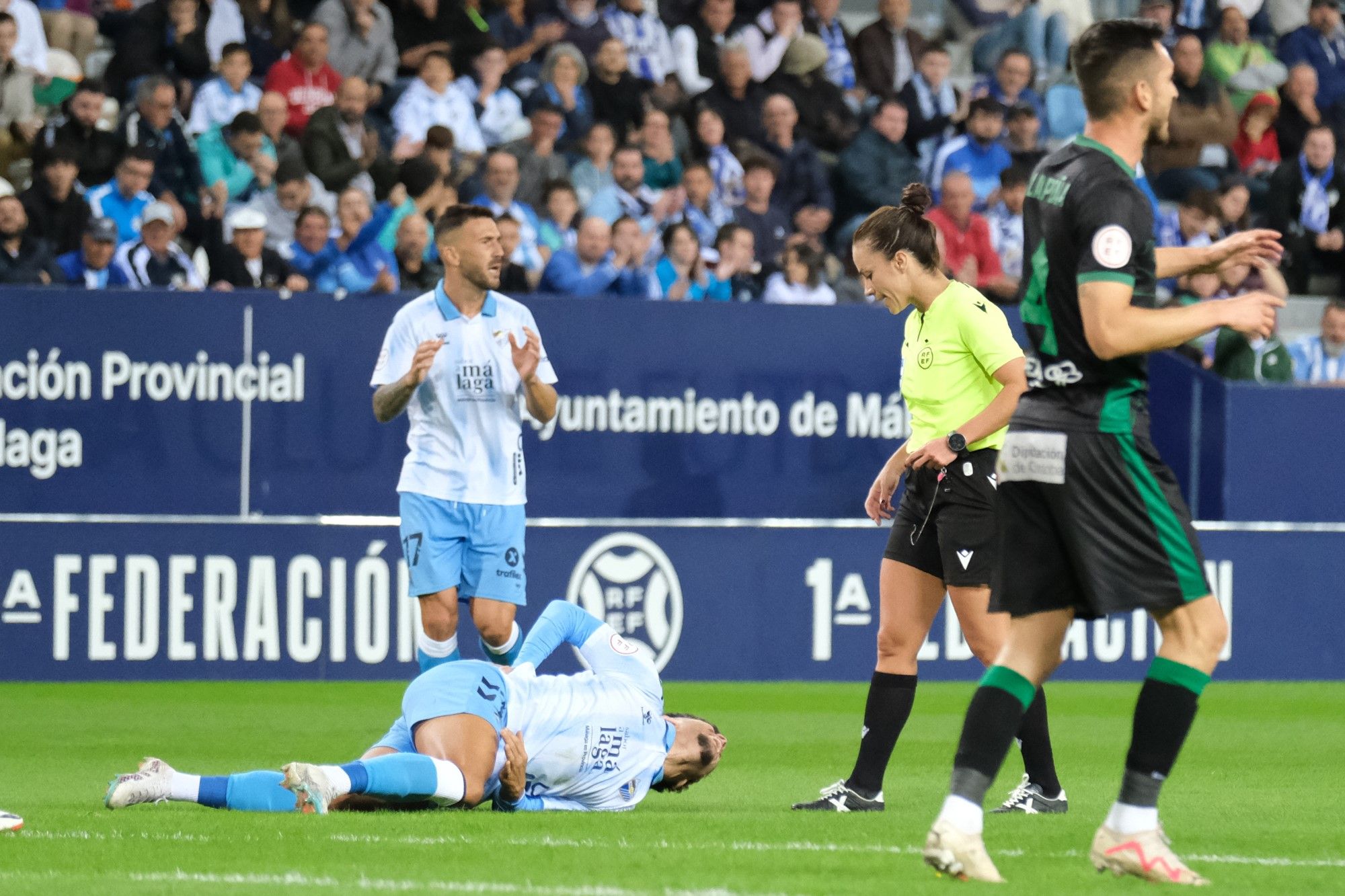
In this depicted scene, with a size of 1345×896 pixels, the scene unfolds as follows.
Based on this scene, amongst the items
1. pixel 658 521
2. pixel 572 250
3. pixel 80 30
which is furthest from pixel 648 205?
pixel 80 30

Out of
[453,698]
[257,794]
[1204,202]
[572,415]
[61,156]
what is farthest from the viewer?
[1204,202]

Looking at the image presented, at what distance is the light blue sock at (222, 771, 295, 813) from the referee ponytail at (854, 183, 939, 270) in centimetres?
277

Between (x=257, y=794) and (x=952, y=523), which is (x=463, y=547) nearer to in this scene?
(x=257, y=794)

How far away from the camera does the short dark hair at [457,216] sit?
9.01 meters

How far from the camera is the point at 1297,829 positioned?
6.78m

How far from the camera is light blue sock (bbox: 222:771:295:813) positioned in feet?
21.9

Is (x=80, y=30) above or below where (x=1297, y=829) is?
above

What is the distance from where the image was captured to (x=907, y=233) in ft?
23.9

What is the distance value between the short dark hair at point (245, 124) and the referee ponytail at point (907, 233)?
348 inches

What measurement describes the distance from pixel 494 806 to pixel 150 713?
15.5 feet

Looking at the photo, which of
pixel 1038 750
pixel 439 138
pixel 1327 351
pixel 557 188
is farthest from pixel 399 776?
pixel 1327 351

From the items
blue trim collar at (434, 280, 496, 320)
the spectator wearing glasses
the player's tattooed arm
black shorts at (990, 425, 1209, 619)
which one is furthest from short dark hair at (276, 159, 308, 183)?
black shorts at (990, 425, 1209, 619)

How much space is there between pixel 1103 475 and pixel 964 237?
11.0m

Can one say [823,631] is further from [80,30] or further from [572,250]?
[80,30]
